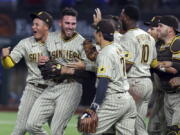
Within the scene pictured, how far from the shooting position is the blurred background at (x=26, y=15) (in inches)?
842

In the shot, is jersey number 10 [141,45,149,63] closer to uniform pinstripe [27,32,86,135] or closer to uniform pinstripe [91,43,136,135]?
uniform pinstripe [27,32,86,135]

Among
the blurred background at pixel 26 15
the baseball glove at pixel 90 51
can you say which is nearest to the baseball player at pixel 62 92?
the baseball glove at pixel 90 51

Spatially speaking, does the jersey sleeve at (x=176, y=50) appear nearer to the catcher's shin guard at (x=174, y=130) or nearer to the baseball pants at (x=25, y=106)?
the catcher's shin guard at (x=174, y=130)

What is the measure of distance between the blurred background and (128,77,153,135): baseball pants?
10379 millimetres

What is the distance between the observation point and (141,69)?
1072 centimetres

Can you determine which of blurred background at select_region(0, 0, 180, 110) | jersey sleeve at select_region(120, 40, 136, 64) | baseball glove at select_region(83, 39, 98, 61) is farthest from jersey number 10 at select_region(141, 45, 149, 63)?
blurred background at select_region(0, 0, 180, 110)

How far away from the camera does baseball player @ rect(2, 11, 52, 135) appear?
11094 millimetres

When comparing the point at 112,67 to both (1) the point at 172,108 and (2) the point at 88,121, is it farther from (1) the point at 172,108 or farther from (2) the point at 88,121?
(1) the point at 172,108

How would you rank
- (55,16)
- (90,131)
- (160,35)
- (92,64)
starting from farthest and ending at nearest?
(55,16) < (160,35) < (92,64) < (90,131)

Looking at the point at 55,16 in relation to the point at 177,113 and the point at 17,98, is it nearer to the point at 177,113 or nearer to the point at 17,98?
the point at 17,98

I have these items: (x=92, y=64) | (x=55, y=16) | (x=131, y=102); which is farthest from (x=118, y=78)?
(x=55, y=16)

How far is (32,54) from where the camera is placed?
11188 mm

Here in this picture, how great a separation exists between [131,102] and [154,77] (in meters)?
2.33

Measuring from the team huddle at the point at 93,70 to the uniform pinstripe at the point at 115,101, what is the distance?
18 millimetres
